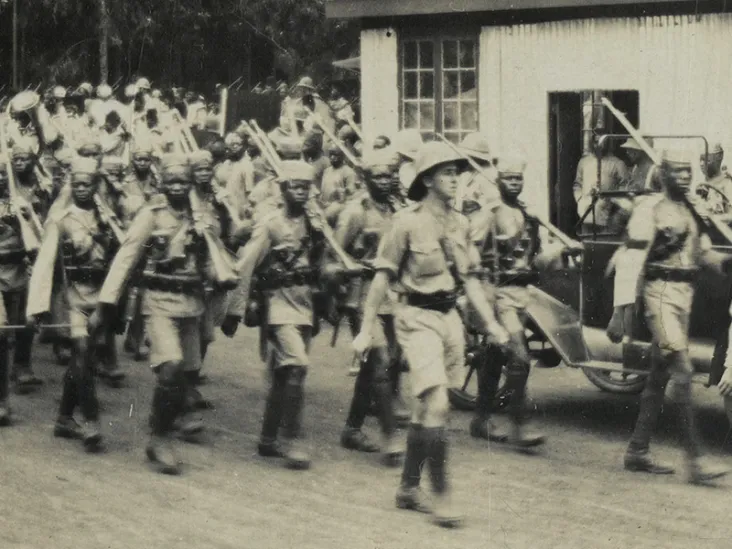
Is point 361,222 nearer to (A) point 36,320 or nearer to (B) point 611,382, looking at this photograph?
(A) point 36,320

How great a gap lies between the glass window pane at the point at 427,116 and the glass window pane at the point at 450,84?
0.29 meters

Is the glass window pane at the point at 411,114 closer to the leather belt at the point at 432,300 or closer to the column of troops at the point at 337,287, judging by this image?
the column of troops at the point at 337,287

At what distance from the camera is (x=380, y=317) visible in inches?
406

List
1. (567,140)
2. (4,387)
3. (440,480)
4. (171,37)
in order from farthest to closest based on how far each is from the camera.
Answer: (171,37) → (567,140) → (4,387) → (440,480)

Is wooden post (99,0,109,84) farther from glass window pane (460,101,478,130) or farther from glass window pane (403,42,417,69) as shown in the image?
glass window pane (460,101,478,130)

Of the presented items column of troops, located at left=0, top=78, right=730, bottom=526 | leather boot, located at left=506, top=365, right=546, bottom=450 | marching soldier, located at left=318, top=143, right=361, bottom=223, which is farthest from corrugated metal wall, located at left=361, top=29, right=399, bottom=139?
leather boot, located at left=506, top=365, right=546, bottom=450

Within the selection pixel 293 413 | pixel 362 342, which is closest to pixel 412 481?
pixel 362 342

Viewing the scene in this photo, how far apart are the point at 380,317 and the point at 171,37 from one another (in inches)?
987

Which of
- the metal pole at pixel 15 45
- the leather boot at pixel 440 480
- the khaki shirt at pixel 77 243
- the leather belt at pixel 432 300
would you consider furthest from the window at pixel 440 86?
the metal pole at pixel 15 45

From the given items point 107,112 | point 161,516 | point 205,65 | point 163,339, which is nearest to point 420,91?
point 107,112

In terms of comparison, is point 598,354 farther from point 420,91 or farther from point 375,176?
point 420,91

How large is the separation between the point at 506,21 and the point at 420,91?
4.89 feet

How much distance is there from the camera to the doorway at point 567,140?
17.4 meters

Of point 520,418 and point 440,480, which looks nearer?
point 440,480
